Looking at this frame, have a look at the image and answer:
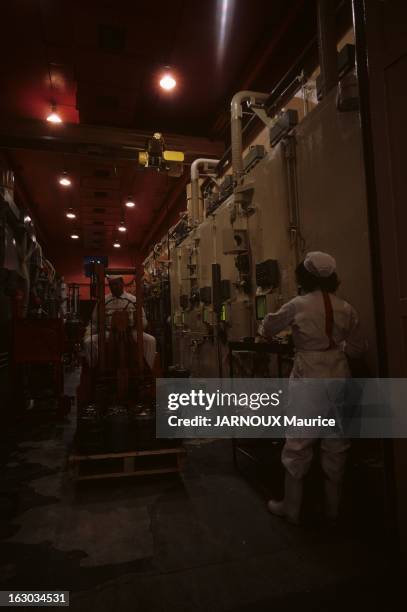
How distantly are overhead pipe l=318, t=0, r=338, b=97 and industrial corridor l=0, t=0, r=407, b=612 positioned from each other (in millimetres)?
18

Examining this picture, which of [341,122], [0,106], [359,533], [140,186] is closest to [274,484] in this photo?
[359,533]

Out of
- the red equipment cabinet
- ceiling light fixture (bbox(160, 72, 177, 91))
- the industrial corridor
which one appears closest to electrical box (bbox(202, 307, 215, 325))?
the industrial corridor

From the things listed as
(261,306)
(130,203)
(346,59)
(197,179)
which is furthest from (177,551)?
(130,203)

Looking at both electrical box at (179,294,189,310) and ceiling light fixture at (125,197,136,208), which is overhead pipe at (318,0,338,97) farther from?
ceiling light fixture at (125,197,136,208)

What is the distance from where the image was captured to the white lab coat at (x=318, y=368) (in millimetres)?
2684

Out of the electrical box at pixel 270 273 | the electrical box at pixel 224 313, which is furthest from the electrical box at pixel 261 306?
the electrical box at pixel 224 313

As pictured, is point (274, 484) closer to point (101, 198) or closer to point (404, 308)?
point (404, 308)

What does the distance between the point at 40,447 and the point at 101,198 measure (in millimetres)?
7256

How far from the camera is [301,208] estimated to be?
375 centimetres

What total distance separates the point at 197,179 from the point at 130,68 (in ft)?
8.69

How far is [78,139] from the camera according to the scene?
6.16 m

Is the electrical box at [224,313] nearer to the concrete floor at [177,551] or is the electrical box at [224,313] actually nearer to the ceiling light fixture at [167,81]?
the concrete floor at [177,551]

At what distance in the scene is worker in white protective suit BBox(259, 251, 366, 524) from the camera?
106 inches

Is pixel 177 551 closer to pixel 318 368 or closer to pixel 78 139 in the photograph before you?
pixel 318 368
